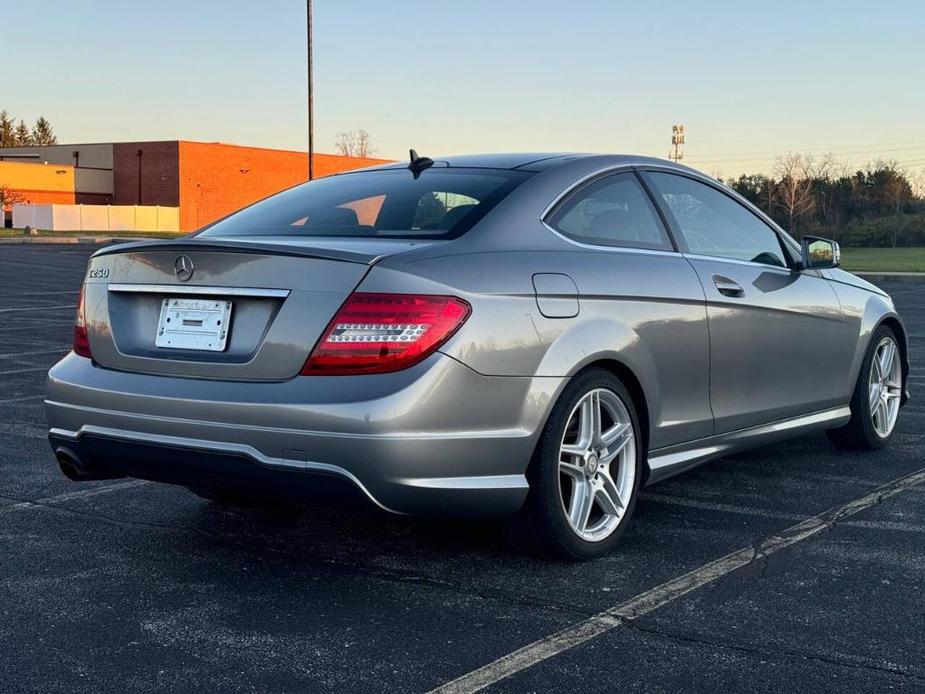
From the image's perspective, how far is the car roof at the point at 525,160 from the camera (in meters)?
4.68

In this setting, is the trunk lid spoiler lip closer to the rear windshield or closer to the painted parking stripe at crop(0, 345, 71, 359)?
the rear windshield

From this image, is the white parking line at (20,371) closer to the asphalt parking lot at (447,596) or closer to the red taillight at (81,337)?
the asphalt parking lot at (447,596)

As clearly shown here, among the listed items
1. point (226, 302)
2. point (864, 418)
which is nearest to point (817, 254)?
point (864, 418)

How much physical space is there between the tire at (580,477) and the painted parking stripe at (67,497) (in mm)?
2232

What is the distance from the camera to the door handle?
496cm

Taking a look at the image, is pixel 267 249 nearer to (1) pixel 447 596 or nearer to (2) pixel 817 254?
(1) pixel 447 596

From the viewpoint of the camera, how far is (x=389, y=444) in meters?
3.57

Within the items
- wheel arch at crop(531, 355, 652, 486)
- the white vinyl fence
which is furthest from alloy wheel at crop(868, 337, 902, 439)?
the white vinyl fence

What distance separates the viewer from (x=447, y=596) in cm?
383

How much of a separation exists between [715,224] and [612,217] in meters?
0.85

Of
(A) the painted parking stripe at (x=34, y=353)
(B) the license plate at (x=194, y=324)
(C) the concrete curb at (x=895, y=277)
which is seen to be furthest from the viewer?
(C) the concrete curb at (x=895, y=277)

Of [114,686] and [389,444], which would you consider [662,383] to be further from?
[114,686]

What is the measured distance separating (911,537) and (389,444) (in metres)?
2.32

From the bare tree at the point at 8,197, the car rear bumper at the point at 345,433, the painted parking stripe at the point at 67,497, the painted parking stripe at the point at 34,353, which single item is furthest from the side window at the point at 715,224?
the bare tree at the point at 8,197
